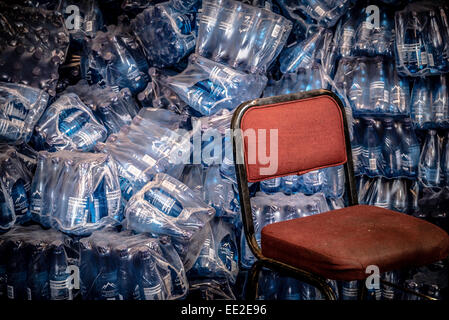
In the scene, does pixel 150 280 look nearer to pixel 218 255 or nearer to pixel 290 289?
pixel 218 255

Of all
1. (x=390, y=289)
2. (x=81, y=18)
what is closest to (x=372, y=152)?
(x=390, y=289)

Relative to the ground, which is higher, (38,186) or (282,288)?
(38,186)

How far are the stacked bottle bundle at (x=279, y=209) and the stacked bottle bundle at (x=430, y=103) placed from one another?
60 centimetres

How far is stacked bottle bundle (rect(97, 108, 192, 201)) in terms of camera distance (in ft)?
6.16

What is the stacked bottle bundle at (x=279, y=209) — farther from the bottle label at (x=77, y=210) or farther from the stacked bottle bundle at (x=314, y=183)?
the bottle label at (x=77, y=210)

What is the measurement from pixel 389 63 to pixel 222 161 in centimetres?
91

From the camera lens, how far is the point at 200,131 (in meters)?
1.95

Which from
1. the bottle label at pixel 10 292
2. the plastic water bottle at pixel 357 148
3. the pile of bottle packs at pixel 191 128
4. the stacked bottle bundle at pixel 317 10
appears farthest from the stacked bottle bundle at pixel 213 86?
the bottle label at pixel 10 292

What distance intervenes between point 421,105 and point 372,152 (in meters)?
0.32

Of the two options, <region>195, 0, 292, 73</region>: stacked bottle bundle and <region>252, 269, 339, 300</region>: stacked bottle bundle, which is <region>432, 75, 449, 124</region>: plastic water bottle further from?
<region>252, 269, 339, 300</region>: stacked bottle bundle

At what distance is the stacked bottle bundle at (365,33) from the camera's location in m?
2.05

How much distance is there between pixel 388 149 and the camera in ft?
6.77
